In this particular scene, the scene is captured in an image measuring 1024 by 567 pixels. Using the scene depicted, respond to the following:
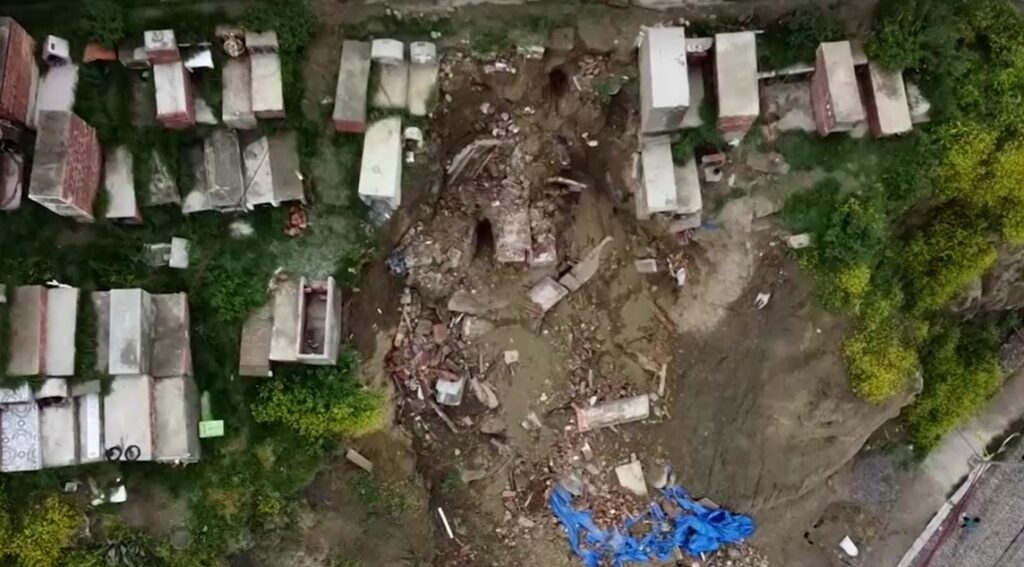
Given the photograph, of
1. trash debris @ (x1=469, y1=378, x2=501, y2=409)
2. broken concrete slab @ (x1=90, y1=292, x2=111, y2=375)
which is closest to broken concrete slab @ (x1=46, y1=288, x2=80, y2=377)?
broken concrete slab @ (x1=90, y1=292, x2=111, y2=375)

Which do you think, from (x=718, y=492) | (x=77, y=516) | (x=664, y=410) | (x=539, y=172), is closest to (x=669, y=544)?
(x=718, y=492)

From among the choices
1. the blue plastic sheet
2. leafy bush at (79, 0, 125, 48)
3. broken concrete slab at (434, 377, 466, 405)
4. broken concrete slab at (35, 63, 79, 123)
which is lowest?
the blue plastic sheet

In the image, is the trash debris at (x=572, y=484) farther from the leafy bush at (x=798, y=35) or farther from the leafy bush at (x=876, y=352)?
the leafy bush at (x=798, y=35)

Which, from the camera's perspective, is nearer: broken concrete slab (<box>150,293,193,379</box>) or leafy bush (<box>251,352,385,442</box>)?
broken concrete slab (<box>150,293,193,379</box>)

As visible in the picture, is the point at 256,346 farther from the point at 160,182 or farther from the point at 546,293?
the point at 546,293

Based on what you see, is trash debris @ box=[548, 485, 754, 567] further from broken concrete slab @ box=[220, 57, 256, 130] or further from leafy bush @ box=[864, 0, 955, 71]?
broken concrete slab @ box=[220, 57, 256, 130]

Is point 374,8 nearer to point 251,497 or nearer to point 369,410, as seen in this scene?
point 369,410

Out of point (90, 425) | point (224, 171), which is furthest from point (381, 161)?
point (90, 425)

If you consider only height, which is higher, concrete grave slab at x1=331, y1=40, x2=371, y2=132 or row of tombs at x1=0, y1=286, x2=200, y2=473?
concrete grave slab at x1=331, y1=40, x2=371, y2=132
